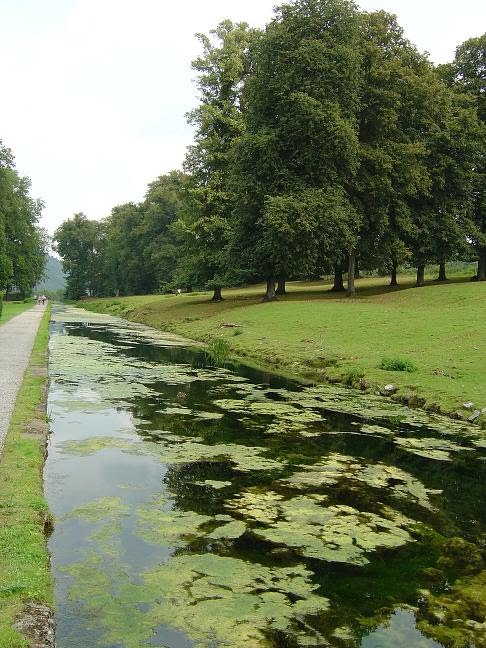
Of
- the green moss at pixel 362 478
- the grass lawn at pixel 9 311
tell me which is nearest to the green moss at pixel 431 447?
the green moss at pixel 362 478

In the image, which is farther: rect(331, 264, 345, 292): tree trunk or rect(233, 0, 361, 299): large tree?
rect(331, 264, 345, 292): tree trunk

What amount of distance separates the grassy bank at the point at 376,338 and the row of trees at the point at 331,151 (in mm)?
5330

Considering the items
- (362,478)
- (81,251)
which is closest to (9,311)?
(362,478)

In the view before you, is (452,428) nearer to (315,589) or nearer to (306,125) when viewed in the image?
(315,589)

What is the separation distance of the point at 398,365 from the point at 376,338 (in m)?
5.98

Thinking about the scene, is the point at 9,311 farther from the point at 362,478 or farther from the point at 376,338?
the point at 362,478

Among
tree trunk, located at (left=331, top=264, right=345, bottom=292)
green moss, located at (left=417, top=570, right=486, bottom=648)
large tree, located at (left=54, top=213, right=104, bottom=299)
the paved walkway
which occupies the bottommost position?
green moss, located at (left=417, top=570, right=486, bottom=648)

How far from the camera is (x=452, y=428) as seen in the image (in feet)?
50.7

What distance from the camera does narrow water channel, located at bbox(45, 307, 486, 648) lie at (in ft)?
20.7

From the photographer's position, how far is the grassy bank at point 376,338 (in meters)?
19.9

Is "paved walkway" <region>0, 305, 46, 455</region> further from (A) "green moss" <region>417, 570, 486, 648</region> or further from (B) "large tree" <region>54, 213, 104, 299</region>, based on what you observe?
(B) "large tree" <region>54, 213, 104, 299</region>

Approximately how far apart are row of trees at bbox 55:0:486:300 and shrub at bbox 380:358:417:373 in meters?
18.7

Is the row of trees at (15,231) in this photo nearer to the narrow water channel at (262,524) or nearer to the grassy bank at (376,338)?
the grassy bank at (376,338)

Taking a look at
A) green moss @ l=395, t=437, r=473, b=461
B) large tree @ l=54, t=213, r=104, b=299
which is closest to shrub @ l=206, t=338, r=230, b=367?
green moss @ l=395, t=437, r=473, b=461
